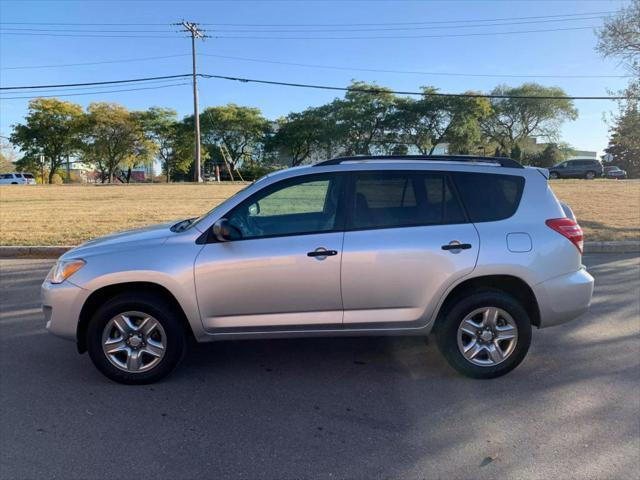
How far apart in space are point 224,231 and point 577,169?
48.9 m

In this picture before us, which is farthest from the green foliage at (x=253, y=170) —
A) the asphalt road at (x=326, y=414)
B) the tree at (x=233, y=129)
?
the asphalt road at (x=326, y=414)

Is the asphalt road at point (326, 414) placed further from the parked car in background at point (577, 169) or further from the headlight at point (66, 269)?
the parked car in background at point (577, 169)

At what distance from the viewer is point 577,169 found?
149 ft

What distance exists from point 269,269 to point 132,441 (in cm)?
148

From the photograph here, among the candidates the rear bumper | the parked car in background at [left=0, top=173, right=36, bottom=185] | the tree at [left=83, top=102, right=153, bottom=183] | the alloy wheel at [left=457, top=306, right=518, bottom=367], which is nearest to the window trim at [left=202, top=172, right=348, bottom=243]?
the alloy wheel at [left=457, top=306, right=518, bottom=367]

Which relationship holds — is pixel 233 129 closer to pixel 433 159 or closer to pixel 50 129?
pixel 50 129

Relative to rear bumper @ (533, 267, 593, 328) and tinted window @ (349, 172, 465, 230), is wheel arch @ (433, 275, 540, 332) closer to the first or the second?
rear bumper @ (533, 267, 593, 328)

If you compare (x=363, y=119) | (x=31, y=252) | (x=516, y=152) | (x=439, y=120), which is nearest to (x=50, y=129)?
(x=363, y=119)

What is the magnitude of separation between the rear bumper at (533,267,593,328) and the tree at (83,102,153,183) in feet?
195

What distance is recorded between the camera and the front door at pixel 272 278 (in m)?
3.76

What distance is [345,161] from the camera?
4.11 metres

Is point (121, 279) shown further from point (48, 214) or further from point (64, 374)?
point (48, 214)

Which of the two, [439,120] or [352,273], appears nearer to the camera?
[352,273]

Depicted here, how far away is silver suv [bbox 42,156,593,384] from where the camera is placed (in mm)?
3768
